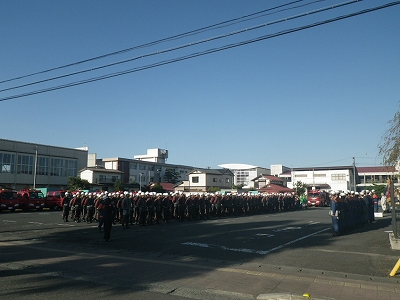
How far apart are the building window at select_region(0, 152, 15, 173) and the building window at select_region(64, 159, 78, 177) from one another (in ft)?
32.2

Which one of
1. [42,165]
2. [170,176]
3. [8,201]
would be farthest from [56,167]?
[170,176]

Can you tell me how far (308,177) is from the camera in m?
84.9

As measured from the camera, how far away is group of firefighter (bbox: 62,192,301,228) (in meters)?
20.7

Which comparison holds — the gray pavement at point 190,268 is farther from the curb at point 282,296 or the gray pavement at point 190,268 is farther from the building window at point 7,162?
the building window at point 7,162

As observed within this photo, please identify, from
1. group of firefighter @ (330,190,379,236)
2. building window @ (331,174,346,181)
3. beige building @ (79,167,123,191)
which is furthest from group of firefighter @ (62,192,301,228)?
building window @ (331,174,346,181)

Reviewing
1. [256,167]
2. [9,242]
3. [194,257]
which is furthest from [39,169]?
[256,167]

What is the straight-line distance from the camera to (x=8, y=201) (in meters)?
30.6

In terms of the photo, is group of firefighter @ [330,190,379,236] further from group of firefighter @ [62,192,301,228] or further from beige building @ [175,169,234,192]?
beige building @ [175,169,234,192]

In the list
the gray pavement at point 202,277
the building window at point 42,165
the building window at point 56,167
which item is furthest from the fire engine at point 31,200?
the building window at point 56,167

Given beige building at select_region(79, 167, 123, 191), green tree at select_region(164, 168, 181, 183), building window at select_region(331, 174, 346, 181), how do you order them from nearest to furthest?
beige building at select_region(79, 167, 123, 191) < building window at select_region(331, 174, 346, 181) < green tree at select_region(164, 168, 181, 183)

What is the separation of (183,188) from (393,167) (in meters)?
58.4

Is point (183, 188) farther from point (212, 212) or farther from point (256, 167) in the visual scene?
point (256, 167)

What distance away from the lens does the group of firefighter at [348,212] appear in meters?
16.3

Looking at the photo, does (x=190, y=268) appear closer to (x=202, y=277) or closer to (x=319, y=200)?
(x=202, y=277)
